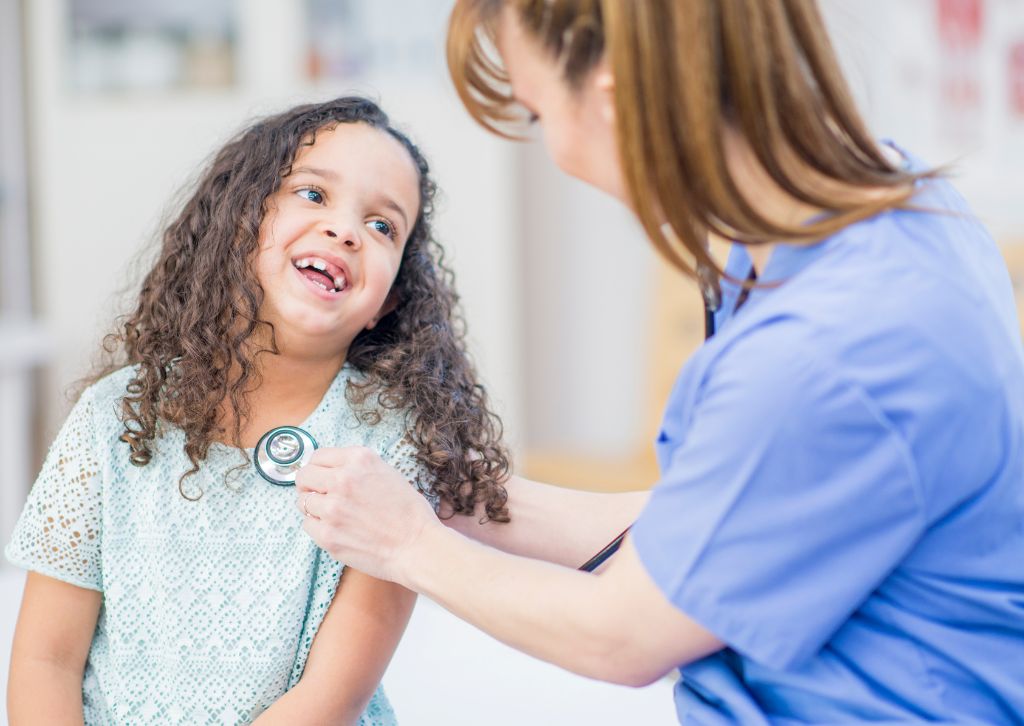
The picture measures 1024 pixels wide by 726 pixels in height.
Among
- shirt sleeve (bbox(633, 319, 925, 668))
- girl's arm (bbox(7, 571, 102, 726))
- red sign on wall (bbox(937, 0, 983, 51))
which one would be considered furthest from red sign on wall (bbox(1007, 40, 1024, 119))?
girl's arm (bbox(7, 571, 102, 726))

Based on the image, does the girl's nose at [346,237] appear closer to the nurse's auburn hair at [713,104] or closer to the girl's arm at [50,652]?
the nurse's auburn hair at [713,104]

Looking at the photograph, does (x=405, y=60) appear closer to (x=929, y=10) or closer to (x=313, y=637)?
(x=929, y=10)

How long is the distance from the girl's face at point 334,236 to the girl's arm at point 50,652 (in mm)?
358

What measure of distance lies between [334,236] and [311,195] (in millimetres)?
73

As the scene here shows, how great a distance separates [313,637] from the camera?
1.14 metres

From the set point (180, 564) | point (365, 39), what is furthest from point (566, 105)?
point (365, 39)

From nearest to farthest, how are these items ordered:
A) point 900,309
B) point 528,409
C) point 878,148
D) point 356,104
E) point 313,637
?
point 900,309 → point 878,148 → point 313,637 → point 356,104 → point 528,409

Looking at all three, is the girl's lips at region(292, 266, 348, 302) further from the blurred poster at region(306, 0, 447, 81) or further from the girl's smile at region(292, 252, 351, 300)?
the blurred poster at region(306, 0, 447, 81)

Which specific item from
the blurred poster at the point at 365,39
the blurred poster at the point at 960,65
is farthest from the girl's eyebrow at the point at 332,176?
the blurred poster at the point at 960,65

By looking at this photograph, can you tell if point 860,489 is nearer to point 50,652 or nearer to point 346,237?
point 346,237

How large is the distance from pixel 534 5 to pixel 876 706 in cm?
59

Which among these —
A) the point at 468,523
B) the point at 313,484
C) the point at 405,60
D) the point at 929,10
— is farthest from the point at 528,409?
the point at 313,484

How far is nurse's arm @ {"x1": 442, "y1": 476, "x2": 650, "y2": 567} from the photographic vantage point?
128cm

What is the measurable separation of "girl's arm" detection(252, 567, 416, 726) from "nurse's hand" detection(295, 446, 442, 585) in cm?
15
